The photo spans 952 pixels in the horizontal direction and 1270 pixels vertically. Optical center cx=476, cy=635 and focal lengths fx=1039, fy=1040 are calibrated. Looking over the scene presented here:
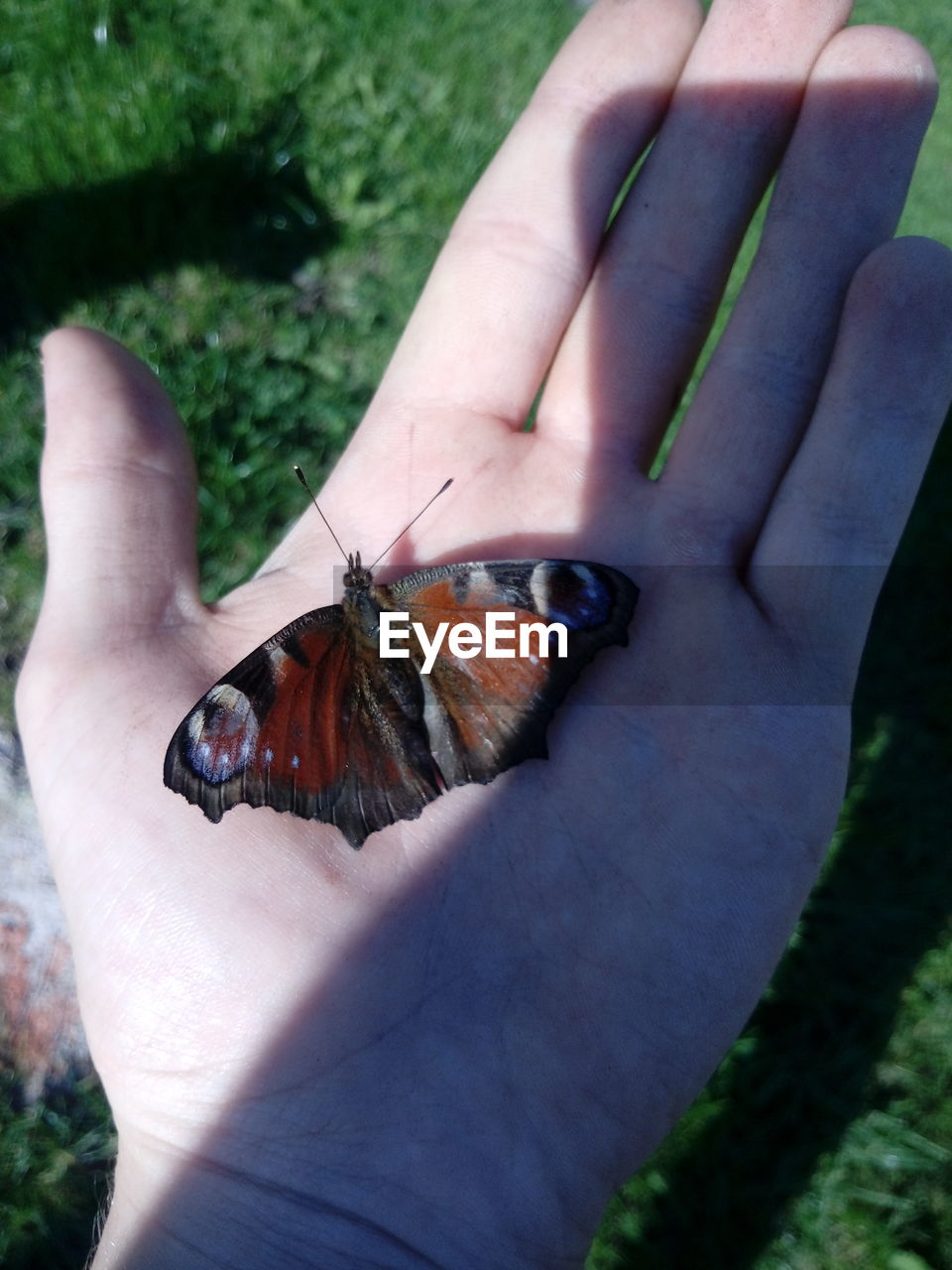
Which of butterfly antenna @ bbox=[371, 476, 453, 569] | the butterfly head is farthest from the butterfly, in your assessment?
butterfly antenna @ bbox=[371, 476, 453, 569]

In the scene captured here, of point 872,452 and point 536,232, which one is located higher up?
point 536,232

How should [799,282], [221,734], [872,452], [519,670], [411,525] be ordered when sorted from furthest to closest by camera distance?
[411,525] → [799,282] → [872,452] → [519,670] → [221,734]

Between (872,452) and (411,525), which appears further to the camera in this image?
(411,525)

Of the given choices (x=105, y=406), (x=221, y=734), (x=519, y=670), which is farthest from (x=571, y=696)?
(x=105, y=406)

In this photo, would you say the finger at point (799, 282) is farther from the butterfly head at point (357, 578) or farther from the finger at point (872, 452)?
the butterfly head at point (357, 578)

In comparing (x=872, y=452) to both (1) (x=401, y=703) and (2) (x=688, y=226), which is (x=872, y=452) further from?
(1) (x=401, y=703)

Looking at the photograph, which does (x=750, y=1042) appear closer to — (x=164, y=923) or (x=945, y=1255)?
(x=945, y=1255)

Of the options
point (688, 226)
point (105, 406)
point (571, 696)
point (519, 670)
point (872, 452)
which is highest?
point (688, 226)

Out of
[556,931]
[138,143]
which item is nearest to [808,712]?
[556,931]
